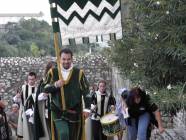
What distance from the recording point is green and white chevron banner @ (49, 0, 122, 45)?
23.8ft

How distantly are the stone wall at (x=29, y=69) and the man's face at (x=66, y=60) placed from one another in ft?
56.6

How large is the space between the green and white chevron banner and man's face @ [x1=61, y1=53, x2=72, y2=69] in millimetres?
181

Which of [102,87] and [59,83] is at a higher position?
[59,83]

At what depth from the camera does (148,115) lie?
8414 millimetres

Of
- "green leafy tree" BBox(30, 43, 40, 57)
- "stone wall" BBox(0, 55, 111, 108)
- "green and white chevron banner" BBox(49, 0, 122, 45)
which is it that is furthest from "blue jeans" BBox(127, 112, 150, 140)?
"green leafy tree" BBox(30, 43, 40, 57)

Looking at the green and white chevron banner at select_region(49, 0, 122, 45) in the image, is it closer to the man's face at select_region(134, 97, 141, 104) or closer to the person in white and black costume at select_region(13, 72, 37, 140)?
the man's face at select_region(134, 97, 141, 104)

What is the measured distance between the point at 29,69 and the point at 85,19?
19.1 m

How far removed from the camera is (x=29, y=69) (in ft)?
86.0

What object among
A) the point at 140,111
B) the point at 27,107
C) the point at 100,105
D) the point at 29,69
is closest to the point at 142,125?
the point at 140,111

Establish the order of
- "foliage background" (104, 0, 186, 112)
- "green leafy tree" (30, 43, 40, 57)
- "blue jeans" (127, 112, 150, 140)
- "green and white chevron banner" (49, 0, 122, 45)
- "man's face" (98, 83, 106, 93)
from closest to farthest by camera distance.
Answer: "foliage background" (104, 0, 186, 112) < "green and white chevron banner" (49, 0, 122, 45) < "blue jeans" (127, 112, 150, 140) < "man's face" (98, 83, 106, 93) < "green leafy tree" (30, 43, 40, 57)

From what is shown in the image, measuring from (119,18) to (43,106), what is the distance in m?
2.57

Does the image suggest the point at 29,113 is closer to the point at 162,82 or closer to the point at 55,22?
the point at 55,22

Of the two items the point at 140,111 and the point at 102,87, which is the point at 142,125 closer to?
the point at 140,111

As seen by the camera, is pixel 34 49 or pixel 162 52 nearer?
pixel 162 52
